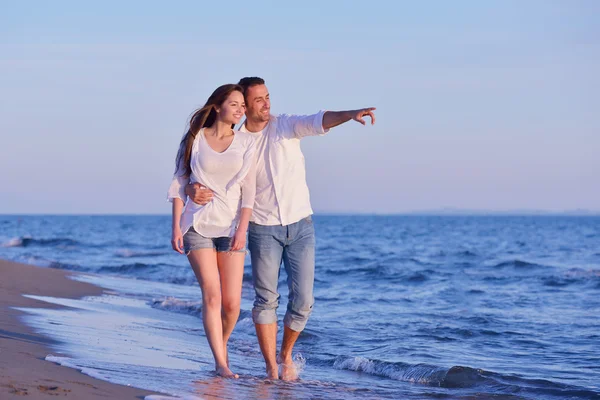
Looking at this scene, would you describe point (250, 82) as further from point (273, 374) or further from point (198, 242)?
point (273, 374)

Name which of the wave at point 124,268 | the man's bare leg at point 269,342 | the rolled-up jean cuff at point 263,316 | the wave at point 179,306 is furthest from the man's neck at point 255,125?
the wave at point 124,268

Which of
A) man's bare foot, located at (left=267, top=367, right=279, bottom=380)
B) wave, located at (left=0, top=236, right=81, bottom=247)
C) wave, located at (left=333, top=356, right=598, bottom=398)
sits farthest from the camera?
wave, located at (left=0, top=236, right=81, bottom=247)

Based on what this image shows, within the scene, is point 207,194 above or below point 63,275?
above

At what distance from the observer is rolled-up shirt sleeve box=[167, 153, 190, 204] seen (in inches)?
197

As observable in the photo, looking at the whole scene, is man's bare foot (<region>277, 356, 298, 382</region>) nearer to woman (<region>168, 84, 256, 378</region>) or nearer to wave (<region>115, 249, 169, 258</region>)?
woman (<region>168, 84, 256, 378</region>)

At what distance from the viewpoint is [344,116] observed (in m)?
4.87

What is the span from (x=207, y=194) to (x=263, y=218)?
46 cm

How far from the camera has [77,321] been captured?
7.95 meters

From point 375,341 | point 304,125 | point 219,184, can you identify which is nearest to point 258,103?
point 304,125

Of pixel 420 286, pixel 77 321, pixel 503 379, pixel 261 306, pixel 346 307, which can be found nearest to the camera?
pixel 261 306

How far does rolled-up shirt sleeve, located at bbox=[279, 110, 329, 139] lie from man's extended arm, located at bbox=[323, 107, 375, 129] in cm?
4

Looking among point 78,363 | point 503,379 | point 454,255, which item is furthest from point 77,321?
point 454,255

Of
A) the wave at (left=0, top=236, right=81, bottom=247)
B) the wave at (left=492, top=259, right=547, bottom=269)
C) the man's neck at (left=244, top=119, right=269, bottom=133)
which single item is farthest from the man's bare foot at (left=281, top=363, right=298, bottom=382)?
the wave at (left=0, top=236, right=81, bottom=247)

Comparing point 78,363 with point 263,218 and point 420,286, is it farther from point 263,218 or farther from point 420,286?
point 420,286
